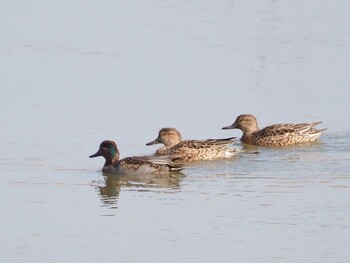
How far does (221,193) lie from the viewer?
14.4m

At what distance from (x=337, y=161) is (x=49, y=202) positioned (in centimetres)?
410

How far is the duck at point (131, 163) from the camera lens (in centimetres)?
1573

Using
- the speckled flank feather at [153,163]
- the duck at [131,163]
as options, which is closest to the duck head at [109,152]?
the duck at [131,163]

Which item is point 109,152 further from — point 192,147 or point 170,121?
point 170,121

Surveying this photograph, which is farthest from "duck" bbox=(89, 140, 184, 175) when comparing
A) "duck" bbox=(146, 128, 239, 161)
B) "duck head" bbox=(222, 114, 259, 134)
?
"duck head" bbox=(222, 114, 259, 134)

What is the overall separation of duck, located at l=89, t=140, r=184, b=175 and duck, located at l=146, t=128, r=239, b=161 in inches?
23.7

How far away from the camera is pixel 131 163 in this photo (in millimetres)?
15711

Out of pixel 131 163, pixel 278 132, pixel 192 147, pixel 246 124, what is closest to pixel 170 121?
pixel 246 124

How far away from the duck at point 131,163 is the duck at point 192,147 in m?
0.60

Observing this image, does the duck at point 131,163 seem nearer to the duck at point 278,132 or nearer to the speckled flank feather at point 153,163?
the speckled flank feather at point 153,163

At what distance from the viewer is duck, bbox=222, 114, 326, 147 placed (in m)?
17.5

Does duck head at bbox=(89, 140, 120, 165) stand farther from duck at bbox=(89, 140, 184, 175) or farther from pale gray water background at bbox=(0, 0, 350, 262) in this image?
pale gray water background at bbox=(0, 0, 350, 262)

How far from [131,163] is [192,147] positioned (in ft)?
3.85

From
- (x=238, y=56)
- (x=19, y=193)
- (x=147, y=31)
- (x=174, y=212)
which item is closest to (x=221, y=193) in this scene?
(x=174, y=212)
